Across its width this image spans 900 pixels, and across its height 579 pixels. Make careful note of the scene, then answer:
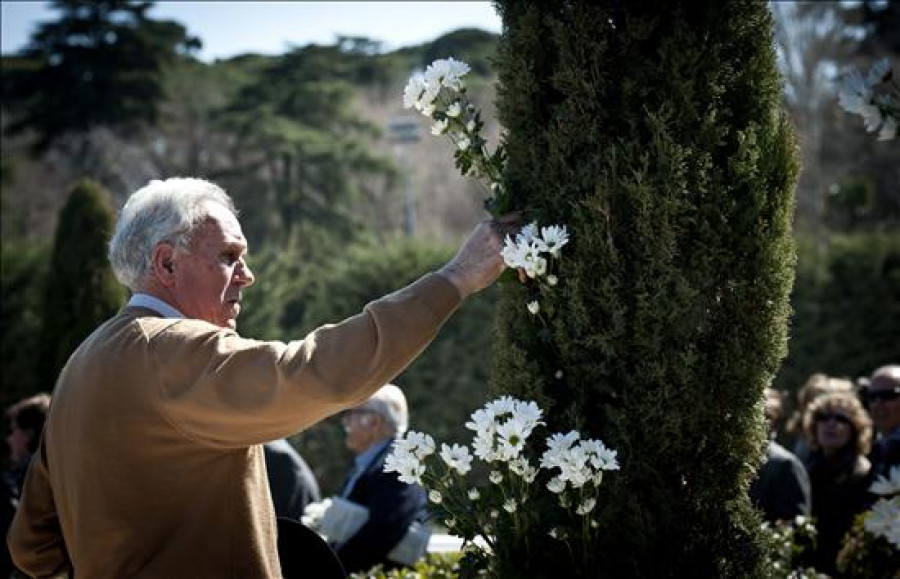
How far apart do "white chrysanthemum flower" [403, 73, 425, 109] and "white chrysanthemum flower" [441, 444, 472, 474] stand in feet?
3.37

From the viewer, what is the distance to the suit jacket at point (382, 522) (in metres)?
5.34

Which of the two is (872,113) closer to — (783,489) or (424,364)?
(783,489)

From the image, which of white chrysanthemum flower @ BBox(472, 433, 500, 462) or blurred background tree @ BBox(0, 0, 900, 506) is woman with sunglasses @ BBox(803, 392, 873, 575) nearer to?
white chrysanthemum flower @ BBox(472, 433, 500, 462)

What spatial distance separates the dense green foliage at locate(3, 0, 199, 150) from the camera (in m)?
29.1

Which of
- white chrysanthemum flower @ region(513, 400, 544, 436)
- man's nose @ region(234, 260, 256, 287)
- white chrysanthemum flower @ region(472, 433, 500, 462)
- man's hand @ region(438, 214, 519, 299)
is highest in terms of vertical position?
man's hand @ region(438, 214, 519, 299)

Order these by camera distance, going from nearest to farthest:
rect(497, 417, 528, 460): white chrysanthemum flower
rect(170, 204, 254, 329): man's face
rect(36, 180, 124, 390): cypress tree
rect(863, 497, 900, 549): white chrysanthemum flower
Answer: rect(863, 497, 900, 549): white chrysanthemum flower < rect(497, 417, 528, 460): white chrysanthemum flower < rect(170, 204, 254, 329): man's face < rect(36, 180, 124, 390): cypress tree

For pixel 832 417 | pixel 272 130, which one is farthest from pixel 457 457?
pixel 272 130

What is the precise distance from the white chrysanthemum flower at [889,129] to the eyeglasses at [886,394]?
430 centimetres

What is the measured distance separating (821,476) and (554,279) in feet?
14.1

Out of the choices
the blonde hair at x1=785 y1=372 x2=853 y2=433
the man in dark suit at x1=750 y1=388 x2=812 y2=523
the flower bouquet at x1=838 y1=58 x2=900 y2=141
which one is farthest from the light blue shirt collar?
the blonde hair at x1=785 y1=372 x2=853 y2=433

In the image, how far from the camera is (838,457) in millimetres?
6477

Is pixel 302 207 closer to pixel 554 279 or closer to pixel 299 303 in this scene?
pixel 299 303

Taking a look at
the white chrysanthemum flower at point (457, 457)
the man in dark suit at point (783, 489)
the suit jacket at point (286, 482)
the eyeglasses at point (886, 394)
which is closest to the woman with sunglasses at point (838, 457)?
the man in dark suit at point (783, 489)

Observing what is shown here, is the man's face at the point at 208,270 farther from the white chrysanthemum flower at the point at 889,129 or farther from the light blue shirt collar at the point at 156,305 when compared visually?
the white chrysanthemum flower at the point at 889,129
